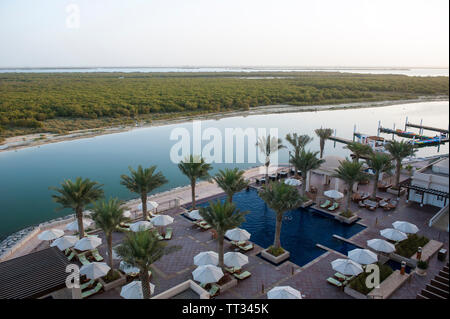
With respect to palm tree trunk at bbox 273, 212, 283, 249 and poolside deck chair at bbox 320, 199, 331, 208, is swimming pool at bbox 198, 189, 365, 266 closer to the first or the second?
poolside deck chair at bbox 320, 199, 331, 208

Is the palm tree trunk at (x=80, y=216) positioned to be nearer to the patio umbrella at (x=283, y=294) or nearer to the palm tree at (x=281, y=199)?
the palm tree at (x=281, y=199)

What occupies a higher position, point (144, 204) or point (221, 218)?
point (221, 218)

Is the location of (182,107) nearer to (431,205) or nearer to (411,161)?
(411,161)

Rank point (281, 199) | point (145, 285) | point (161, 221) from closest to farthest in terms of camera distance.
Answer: point (145, 285)
point (281, 199)
point (161, 221)

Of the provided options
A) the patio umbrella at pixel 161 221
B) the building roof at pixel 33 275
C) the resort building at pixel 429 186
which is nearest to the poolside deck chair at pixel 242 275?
the patio umbrella at pixel 161 221

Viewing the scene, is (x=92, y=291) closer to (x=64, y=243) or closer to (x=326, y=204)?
(x=64, y=243)

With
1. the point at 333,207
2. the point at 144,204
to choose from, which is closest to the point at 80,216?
the point at 144,204
